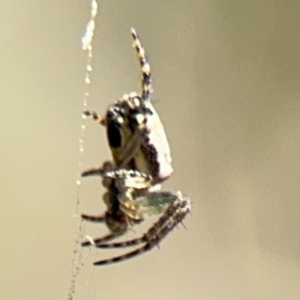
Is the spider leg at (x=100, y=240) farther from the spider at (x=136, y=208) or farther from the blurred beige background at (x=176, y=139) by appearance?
the blurred beige background at (x=176, y=139)

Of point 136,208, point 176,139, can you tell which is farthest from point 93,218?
point 176,139

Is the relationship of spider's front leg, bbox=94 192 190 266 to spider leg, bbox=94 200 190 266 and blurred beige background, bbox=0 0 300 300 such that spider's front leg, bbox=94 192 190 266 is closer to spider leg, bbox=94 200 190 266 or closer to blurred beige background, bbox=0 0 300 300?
spider leg, bbox=94 200 190 266

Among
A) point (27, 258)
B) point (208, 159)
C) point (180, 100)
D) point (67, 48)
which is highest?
point (67, 48)

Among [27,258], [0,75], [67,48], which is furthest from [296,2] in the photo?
[27,258]

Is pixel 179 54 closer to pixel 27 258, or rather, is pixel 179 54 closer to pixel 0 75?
pixel 0 75

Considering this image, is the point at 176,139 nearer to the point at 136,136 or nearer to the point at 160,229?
the point at 160,229

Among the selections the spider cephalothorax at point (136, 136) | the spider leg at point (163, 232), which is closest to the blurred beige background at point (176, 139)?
the spider leg at point (163, 232)
